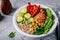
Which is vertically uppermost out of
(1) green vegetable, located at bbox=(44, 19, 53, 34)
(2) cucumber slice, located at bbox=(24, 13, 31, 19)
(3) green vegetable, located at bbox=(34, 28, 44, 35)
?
(2) cucumber slice, located at bbox=(24, 13, 31, 19)

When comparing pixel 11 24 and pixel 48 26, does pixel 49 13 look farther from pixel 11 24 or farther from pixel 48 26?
pixel 11 24

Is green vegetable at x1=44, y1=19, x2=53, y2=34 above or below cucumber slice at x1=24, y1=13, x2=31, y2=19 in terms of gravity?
below

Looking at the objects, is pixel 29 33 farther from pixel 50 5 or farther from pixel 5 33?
pixel 50 5

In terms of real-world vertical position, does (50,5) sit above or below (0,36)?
above

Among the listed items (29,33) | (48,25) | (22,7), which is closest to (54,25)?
(48,25)

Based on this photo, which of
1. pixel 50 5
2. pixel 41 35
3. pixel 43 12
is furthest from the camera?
pixel 50 5

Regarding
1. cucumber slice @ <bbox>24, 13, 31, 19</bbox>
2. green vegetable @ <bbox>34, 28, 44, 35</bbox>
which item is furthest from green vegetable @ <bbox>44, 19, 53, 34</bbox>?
cucumber slice @ <bbox>24, 13, 31, 19</bbox>

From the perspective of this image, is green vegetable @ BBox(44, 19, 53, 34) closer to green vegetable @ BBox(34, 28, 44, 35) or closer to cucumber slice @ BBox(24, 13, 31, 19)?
green vegetable @ BBox(34, 28, 44, 35)

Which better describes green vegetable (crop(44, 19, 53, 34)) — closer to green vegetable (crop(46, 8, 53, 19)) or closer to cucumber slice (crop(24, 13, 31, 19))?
green vegetable (crop(46, 8, 53, 19))

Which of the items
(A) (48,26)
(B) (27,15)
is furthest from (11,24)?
(A) (48,26)

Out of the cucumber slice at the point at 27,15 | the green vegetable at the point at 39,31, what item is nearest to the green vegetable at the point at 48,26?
the green vegetable at the point at 39,31

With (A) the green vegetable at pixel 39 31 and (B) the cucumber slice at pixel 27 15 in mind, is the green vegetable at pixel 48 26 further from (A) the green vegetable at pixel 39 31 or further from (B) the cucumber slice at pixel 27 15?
(B) the cucumber slice at pixel 27 15
